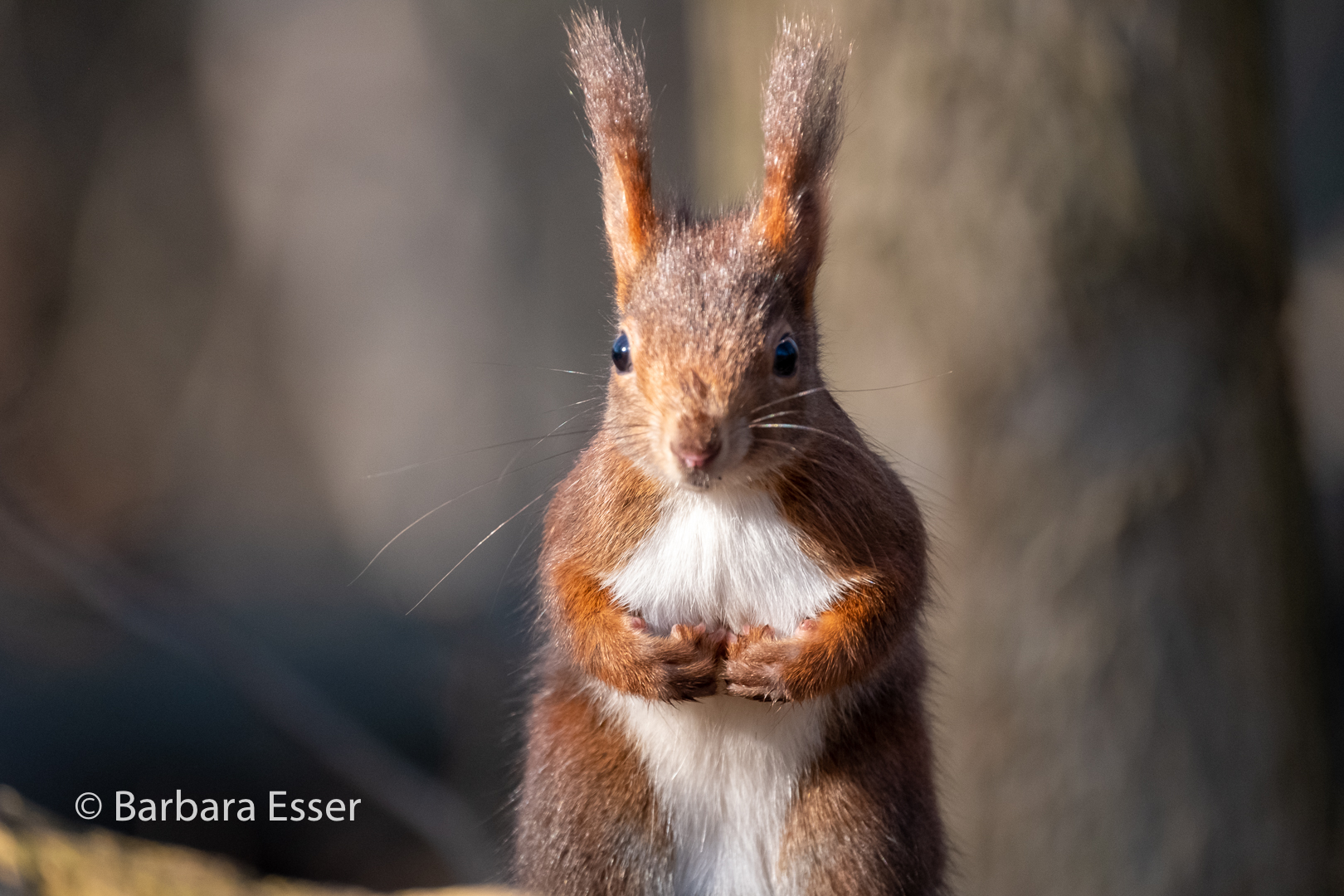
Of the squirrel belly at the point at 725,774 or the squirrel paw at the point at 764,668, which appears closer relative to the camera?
the squirrel paw at the point at 764,668

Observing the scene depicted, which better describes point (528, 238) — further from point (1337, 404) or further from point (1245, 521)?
point (1337, 404)

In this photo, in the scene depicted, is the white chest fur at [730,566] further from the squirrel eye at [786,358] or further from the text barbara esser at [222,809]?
the text barbara esser at [222,809]

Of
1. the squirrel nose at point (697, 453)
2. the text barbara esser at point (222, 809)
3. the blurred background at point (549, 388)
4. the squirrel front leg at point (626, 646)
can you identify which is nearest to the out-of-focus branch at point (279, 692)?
the blurred background at point (549, 388)

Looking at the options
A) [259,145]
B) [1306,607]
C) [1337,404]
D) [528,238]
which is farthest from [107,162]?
[1337,404]

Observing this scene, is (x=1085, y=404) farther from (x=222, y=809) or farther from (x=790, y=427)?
(x=222, y=809)

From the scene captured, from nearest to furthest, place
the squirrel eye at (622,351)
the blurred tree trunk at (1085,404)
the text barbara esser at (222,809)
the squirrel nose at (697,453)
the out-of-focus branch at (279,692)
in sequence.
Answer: the squirrel nose at (697,453) < the squirrel eye at (622,351) < the blurred tree trunk at (1085,404) < the out-of-focus branch at (279,692) < the text barbara esser at (222,809)

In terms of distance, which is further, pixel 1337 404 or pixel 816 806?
pixel 1337 404

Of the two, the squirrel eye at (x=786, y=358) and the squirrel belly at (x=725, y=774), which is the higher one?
the squirrel eye at (x=786, y=358)
